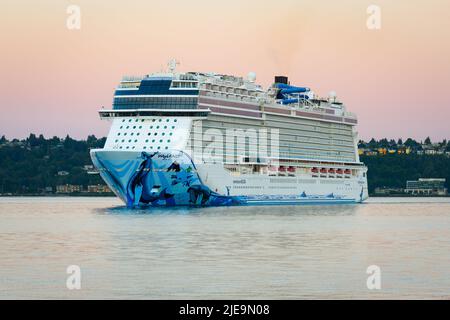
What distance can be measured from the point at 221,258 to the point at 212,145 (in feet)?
142

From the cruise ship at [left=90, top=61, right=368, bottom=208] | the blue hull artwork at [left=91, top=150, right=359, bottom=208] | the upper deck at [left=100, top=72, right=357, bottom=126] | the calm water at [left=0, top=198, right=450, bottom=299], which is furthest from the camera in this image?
the upper deck at [left=100, top=72, right=357, bottom=126]

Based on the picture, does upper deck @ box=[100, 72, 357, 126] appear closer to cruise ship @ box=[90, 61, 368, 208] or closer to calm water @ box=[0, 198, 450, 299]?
cruise ship @ box=[90, 61, 368, 208]

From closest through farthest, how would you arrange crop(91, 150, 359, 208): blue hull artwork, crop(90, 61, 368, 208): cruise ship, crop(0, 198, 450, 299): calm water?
1. crop(0, 198, 450, 299): calm water
2. crop(91, 150, 359, 208): blue hull artwork
3. crop(90, 61, 368, 208): cruise ship

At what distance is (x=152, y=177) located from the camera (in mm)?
75250

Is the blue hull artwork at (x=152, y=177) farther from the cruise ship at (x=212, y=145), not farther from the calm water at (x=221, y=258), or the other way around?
the calm water at (x=221, y=258)

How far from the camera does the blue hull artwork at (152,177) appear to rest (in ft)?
246

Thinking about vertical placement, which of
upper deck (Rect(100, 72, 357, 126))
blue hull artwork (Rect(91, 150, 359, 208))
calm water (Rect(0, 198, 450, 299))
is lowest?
calm water (Rect(0, 198, 450, 299))

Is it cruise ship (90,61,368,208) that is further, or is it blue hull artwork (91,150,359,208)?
cruise ship (90,61,368,208)

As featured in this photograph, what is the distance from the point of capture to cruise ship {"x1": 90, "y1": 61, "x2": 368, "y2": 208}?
76000mm

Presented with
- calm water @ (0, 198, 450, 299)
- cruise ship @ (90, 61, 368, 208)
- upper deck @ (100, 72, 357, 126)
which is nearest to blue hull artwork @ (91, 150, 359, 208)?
cruise ship @ (90, 61, 368, 208)

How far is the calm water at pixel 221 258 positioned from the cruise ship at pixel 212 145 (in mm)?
11382

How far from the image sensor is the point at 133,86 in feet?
272

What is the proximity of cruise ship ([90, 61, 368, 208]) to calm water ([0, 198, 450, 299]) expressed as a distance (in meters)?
11.4
